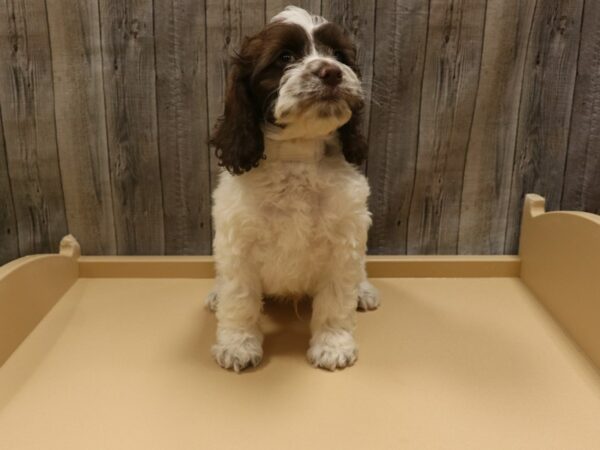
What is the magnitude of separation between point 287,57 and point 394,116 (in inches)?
26.7

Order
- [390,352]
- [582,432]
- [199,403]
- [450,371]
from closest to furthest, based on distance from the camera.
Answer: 1. [582,432]
2. [199,403]
3. [450,371]
4. [390,352]

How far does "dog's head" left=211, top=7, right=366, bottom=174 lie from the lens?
1.37 meters

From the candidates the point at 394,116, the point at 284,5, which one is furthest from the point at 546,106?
the point at 284,5

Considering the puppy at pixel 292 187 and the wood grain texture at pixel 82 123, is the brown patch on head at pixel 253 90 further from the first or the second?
the wood grain texture at pixel 82 123

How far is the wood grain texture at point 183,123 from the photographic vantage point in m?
1.92

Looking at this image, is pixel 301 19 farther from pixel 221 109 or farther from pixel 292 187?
pixel 221 109

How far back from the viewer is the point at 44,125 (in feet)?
6.62

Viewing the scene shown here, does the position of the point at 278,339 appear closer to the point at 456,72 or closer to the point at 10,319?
the point at 10,319

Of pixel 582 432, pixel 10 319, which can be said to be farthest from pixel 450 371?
pixel 10 319

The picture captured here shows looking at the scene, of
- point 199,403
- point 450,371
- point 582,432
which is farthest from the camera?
point 450,371

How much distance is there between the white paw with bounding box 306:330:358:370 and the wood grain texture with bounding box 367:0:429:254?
2.07 feet

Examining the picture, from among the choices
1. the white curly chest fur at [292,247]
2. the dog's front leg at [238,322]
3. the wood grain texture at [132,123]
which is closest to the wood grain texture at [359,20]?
the white curly chest fur at [292,247]

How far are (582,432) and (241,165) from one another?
3.36 feet

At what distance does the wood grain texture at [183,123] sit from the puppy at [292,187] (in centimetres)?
45
